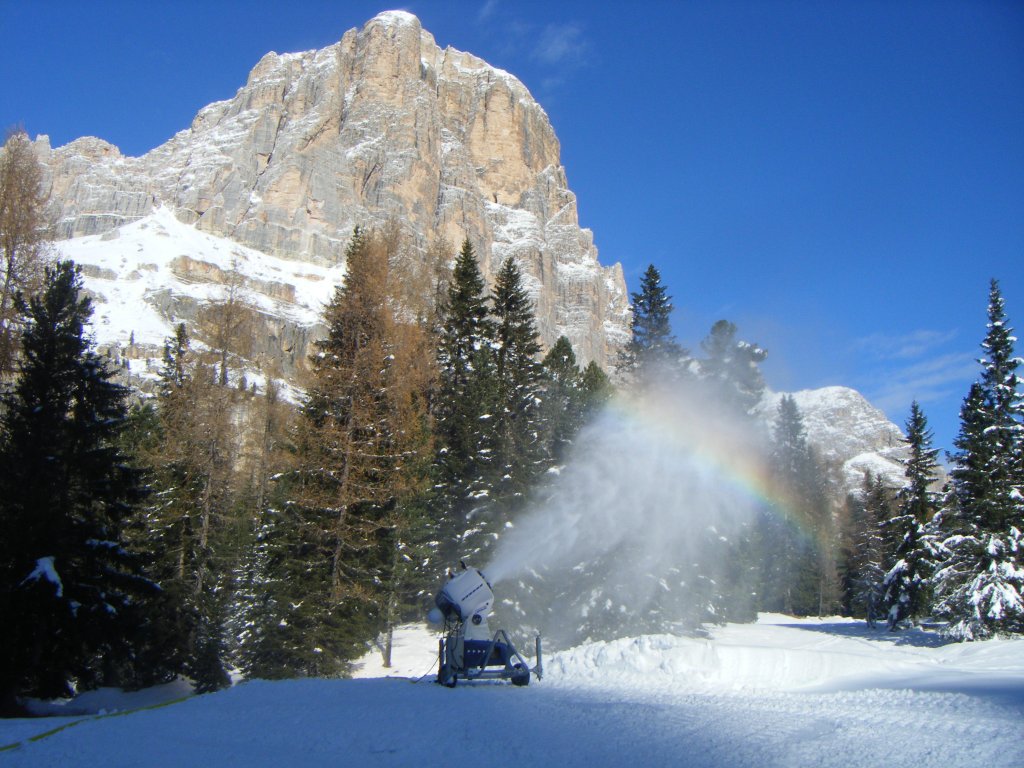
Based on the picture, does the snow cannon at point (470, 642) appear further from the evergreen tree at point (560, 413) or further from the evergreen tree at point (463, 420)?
the evergreen tree at point (560, 413)

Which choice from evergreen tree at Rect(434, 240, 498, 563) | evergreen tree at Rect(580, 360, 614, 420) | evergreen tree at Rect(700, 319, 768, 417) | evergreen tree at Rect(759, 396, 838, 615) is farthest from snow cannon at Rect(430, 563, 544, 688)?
evergreen tree at Rect(759, 396, 838, 615)

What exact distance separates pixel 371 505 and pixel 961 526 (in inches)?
777

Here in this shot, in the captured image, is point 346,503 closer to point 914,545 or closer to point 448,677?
point 448,677

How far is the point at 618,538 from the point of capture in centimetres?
2316

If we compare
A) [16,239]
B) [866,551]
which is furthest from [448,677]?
[866,551]

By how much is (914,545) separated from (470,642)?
26.3 meters

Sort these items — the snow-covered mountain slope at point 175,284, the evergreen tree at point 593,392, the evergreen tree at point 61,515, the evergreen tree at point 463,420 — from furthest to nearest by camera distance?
the snow-covered mountain slope at point 175,284, the evergreen tree at point 593,392, the evergreen tree at point 463,420, the evergreen tree at point 61,515

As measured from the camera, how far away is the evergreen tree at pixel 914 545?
3056cm

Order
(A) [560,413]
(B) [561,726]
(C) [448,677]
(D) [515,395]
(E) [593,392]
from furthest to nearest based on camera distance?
1. (E) [593,392]
2. (D) [515,395]
3. (A) [560,413]
4. (C) [448,677]
5. (B) [561,726]

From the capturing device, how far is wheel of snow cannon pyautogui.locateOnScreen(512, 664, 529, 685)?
12.0 meters

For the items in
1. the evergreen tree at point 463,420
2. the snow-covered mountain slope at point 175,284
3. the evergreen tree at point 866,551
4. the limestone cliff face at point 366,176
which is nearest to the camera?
the evergreen tree at point 463,420

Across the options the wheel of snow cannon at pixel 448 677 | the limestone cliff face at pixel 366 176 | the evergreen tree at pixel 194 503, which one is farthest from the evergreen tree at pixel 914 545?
the limestone cliff face at pixel 366 176

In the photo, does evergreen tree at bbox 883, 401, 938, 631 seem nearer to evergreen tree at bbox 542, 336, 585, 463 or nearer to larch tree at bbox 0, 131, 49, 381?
evergreen tree at bbox 542, 336, 585, 463

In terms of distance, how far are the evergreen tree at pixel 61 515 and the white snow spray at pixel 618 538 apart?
970 centimetres
